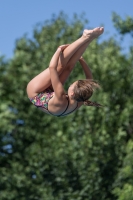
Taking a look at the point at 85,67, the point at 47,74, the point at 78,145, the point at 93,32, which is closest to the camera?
the point at 93,32

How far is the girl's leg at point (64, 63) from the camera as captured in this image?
6.96 metres

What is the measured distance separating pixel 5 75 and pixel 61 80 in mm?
19188

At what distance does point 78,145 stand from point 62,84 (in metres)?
13.4

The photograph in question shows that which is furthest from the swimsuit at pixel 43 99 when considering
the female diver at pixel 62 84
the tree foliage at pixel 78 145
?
the tree foliage at pixel 78 145

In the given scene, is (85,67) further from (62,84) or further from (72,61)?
(62,84)

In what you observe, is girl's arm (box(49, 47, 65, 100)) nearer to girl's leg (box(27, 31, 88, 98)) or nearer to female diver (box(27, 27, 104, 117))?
female diver (box(27, 27, 104, 117))

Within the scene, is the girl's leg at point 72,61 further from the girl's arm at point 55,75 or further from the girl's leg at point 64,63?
the girl's arm at point 55,75

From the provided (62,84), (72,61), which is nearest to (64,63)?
(72,61)

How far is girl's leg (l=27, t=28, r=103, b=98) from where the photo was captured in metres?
6.96

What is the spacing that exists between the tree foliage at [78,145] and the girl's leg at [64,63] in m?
11.4

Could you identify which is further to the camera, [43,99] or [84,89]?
[43,99]

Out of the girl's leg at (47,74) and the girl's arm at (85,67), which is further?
the girl's arm at (85,67)

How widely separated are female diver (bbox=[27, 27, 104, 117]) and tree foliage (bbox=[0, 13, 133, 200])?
11.4 meters

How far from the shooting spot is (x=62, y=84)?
23.9ft
